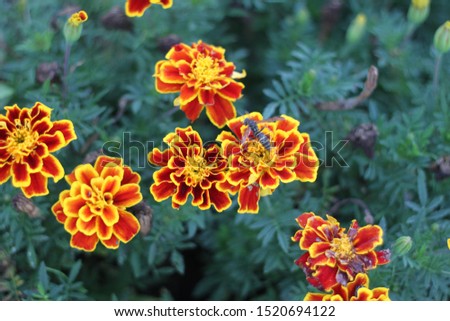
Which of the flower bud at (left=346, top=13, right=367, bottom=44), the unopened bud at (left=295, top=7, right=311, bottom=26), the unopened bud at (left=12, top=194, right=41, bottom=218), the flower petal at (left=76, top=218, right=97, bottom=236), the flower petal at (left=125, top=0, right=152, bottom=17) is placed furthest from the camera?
the unopened bud at (left=295, top=7, right=311, bottom=26)

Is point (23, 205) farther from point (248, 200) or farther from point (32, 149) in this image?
point (248, 200)

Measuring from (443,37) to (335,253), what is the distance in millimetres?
752

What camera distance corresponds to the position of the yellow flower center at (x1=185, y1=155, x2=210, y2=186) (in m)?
1.39

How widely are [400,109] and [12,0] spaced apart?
4.84ft

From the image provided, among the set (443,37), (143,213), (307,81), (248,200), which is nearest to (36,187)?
(143,213)

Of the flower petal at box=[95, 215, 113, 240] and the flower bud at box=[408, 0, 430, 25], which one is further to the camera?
the flower bud at box=[408, 0, 430, 25]

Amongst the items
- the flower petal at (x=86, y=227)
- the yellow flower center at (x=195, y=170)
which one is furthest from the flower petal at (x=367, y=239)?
the flower petal at (x=86, y=227)

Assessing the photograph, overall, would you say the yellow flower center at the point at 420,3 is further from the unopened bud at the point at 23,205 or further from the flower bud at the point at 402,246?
the unopened bud at the point at 23,205

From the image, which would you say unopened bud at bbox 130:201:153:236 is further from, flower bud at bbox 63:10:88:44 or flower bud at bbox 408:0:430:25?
flower bud at bbox 408:0:430:25

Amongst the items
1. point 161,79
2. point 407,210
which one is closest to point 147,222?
point 161,79

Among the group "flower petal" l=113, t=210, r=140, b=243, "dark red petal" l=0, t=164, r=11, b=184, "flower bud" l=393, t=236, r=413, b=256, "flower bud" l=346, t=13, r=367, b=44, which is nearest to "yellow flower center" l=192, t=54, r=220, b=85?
"flower petal" l=113, t=210, r=140, b=243

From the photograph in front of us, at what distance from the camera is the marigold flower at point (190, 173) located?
1.39 meters

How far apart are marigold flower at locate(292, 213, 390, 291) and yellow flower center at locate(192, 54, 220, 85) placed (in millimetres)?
423
